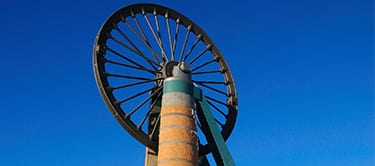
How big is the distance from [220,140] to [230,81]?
5033 millimetres

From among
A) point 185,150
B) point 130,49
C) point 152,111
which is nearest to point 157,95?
point 152,111

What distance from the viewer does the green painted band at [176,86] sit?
68.2 feet

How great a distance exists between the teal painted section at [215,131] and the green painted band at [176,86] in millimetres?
787

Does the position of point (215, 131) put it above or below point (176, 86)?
below

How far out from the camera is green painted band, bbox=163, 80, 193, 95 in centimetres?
2078

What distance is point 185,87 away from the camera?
21.2 meters

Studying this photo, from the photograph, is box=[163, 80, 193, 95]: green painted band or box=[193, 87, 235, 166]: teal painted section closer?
box=[163, 80, 193, 95]: green painted band

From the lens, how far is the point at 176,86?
20875mm

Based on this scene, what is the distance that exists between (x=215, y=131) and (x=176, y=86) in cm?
308

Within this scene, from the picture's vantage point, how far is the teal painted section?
21.3m

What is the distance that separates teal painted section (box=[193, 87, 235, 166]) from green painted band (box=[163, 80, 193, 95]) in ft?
2.58

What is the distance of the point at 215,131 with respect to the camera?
22.1m

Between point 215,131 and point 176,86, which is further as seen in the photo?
point 215,131

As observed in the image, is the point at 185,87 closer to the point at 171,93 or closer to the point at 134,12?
the point at 171,93
